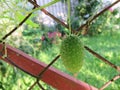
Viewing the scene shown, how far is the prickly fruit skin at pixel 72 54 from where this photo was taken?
0.55 m

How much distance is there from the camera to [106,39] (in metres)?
4.81

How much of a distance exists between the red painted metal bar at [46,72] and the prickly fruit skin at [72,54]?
21 cm

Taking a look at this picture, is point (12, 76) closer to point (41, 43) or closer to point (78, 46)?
point (78, 46)

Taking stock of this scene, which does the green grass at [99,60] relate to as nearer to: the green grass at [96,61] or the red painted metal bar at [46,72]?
the green grass at [96,61]

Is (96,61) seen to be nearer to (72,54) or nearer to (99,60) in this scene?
(99,60)

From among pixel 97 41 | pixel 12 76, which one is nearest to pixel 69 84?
pixel 12 76

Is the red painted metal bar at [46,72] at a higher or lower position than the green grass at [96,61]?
higher

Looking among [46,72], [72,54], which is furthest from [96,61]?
[72,54]

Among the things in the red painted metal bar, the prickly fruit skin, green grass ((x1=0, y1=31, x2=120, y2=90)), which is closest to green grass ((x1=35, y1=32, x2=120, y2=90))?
green grass ((x1=0, y1=31, x2=120, y2=90))

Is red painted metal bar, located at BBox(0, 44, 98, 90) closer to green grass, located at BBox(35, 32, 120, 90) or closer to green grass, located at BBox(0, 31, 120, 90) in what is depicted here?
green grass, located at BBox(0, 31, 120, 90)

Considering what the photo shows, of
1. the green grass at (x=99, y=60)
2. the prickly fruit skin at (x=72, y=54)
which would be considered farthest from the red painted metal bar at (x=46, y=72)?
the green grass at (x=99, y=60)

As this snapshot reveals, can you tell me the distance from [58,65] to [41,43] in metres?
1.02

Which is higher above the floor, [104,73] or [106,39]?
[104,73]

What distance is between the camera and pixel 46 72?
0.78 metres
